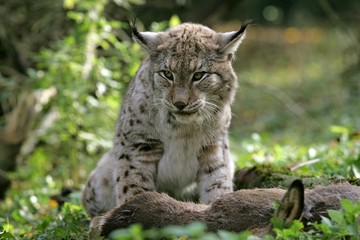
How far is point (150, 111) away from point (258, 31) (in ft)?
50.1

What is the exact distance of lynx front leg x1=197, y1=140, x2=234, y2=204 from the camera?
639 centimetres

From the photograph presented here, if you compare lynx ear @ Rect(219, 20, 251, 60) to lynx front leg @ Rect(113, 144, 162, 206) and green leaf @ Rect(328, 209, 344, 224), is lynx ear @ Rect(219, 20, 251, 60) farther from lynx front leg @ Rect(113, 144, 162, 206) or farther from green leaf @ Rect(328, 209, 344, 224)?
green leaf @ Rect(328, 209, 344, 224)

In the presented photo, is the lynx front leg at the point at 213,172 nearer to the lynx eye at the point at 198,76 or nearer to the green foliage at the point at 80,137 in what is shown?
the lynx eye at the point at 198,76

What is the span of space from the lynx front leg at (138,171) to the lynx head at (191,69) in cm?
42

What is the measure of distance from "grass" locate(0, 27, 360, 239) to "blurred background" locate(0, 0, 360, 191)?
1.7 inches

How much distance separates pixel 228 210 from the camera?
4.62 m

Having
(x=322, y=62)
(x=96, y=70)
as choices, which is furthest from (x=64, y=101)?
(x=322, y=62)

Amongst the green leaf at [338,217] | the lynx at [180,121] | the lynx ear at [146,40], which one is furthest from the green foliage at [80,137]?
the green leaf at [338,217]

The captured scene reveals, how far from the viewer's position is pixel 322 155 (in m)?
7.48

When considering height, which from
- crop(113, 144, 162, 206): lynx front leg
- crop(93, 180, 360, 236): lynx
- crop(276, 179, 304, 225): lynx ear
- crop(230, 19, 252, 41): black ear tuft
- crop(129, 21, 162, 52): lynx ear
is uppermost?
crop(230, 19, 252, 41): black ear tuft

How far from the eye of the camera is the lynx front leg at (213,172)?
252 inches

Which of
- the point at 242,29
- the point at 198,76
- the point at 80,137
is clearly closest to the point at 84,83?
the point at 80,137

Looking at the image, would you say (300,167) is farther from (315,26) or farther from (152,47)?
(315,26)

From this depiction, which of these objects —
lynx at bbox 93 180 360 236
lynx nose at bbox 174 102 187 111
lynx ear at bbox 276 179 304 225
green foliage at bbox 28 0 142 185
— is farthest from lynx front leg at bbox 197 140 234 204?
green foliage at bbox 28 0 142 185
